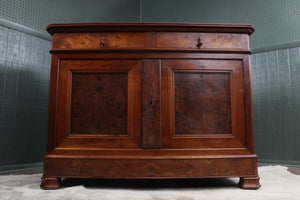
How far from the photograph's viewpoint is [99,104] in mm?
1631

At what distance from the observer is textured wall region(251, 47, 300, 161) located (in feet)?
8.25

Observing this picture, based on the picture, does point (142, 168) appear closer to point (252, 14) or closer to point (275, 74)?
point (275, 74)

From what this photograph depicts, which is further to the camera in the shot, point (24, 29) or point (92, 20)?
point (92, 20)

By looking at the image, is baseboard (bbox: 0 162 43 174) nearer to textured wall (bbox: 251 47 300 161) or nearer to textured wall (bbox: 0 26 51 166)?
textured wall (bbox: 0 26 51 166)

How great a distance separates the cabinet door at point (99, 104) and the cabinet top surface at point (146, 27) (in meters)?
0.25

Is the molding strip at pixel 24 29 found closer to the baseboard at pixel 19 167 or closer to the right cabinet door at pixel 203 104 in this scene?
the baseboard at pixel 19 167

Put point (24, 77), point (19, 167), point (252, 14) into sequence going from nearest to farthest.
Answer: point (19, 167)
point (24, 77)
point (252, 14)

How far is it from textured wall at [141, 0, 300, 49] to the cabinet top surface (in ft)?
4.25

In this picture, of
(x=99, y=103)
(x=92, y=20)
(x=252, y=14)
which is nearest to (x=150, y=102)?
(x=99, y=103)

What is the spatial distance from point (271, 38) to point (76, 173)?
2667 millimetres

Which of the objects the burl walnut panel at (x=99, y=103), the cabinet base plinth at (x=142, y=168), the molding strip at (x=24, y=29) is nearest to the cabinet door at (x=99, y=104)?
the burl walnut panel at (x=99, y=103)

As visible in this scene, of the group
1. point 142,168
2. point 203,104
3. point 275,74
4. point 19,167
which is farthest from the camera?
point 275,74

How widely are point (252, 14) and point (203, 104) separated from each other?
1.89 metres

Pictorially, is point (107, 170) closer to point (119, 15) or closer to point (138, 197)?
point (138, 197)
